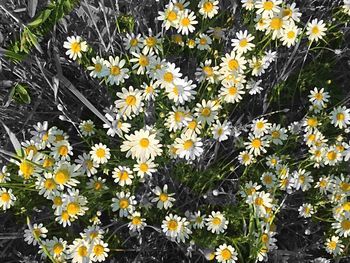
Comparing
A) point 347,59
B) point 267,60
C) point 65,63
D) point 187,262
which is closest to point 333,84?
point 347,59

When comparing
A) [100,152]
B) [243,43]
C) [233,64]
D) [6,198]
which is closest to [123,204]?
[100,152]

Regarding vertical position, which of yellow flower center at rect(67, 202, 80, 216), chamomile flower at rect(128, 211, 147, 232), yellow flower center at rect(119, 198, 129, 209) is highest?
yellow flower center at rect(119, 198, 129, 209)

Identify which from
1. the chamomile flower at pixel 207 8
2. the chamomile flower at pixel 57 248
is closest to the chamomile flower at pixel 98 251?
the chamomile flower at pixel 57 248

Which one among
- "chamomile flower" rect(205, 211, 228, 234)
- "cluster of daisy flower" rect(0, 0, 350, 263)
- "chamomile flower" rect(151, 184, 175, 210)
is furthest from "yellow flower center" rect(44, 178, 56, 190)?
"chamomile flower" rect(205, 211, 228, 234)

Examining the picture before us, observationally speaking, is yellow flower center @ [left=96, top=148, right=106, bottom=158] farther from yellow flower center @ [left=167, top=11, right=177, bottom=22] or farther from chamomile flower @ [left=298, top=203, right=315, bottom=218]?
chamomile flower @ [left=298, top=203, right=315, bottom=218]

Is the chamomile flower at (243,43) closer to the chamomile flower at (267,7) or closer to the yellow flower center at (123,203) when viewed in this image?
the chamomile flower at (267,7)

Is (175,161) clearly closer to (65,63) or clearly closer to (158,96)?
(158,96)

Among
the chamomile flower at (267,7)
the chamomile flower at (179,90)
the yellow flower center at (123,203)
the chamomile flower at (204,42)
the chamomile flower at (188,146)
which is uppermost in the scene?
the chamomile flower at (267,7)
